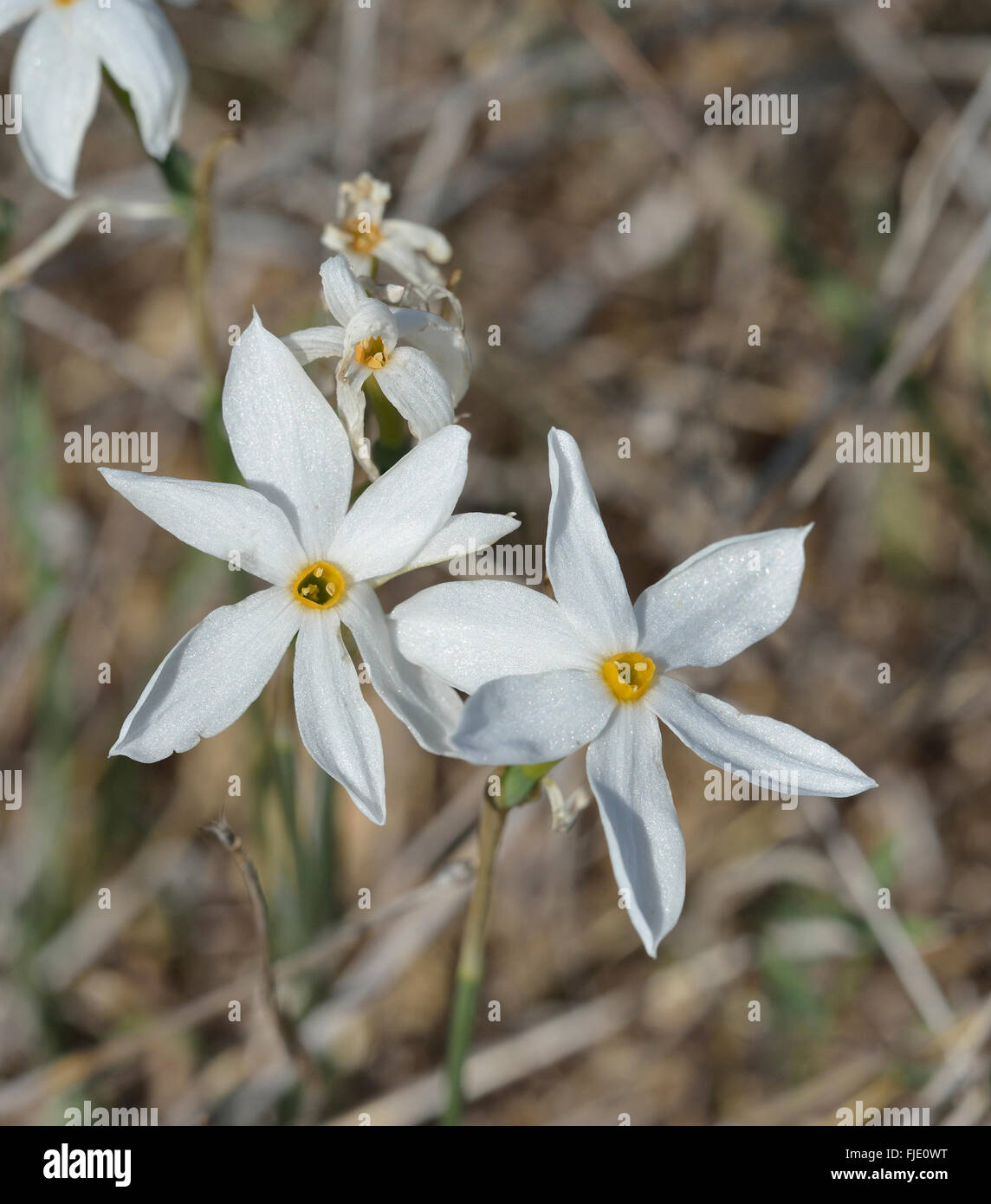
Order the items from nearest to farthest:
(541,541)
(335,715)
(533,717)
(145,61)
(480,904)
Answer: (533,717), (335,715), (480,904), (145,61), (541,541)

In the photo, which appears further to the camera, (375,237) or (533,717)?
(375,237)

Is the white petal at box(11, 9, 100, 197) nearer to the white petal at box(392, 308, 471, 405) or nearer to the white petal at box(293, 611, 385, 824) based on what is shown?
the white petal at box(392, 308, 471, 405)

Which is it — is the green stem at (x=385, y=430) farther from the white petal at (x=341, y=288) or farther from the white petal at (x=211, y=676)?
the white petal at (x=211, y=676)

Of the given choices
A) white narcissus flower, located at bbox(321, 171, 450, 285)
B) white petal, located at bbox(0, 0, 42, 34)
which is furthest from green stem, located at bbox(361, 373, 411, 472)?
white petal, located at bbox(0, 0, 42, 34)

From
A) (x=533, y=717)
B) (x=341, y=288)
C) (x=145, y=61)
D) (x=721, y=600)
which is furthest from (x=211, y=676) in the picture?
(x=145, y=61)

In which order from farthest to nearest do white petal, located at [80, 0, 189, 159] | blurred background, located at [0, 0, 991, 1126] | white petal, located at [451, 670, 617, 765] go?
blurred background, located at [0, 0, 991, 1126]
white petal, located at [80, 0, 189, 159]
white petal, located at [451, 670, 617, 765]

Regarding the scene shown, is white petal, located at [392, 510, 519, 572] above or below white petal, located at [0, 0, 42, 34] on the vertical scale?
below

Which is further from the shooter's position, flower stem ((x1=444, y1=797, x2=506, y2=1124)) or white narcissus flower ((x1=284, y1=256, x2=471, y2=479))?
flower stem ((x1=444, y1=797, x2=506, y2=1124))

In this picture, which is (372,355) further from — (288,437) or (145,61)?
(145,61)

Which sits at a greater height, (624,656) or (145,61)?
(145,61)
